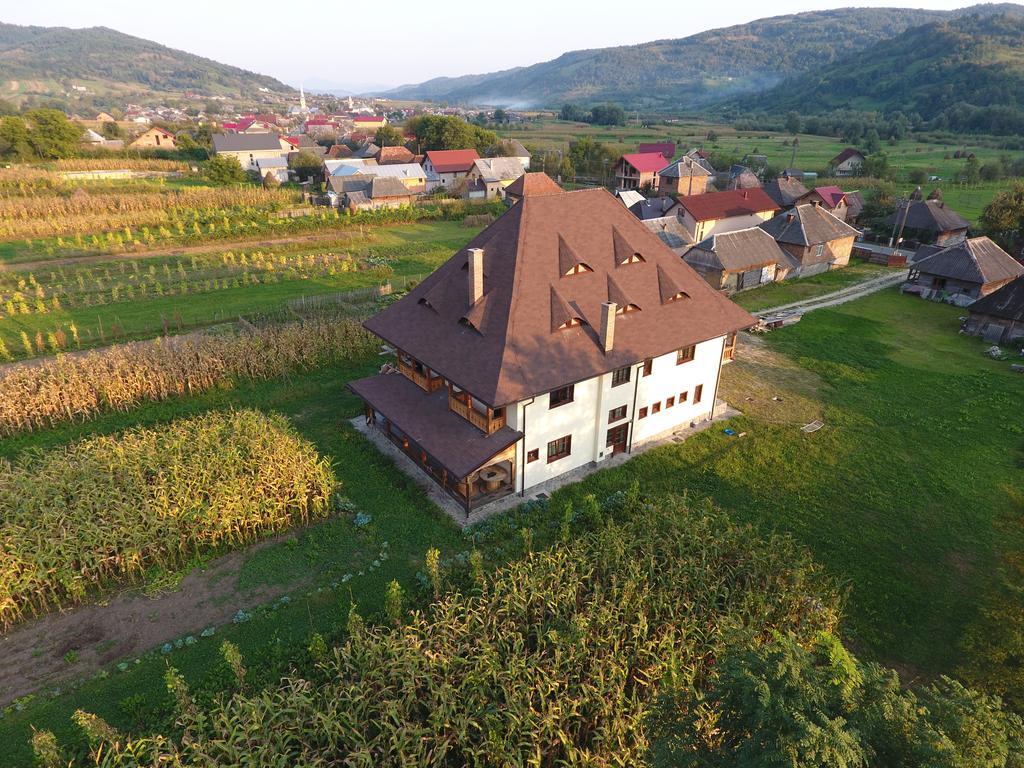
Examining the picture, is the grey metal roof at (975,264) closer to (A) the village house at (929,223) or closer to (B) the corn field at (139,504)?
(A) the village house at (929,223)

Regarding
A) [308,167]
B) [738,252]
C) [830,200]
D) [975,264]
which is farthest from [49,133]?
[975,264]

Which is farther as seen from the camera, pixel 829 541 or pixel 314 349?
pixel 314 349

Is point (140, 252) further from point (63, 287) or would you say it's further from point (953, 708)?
point (953, 708)

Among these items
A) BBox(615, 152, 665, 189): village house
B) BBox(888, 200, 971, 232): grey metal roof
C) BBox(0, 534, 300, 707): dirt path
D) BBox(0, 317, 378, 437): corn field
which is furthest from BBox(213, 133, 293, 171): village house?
BBox(0, 534, 300, 707): dirt path

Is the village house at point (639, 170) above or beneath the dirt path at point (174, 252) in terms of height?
above

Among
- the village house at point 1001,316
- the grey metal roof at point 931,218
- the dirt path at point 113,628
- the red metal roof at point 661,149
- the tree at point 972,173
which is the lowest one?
the dirt path at point 113,628

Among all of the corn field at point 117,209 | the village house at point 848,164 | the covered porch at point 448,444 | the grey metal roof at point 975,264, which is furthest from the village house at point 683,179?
the covered porch at point 448,444

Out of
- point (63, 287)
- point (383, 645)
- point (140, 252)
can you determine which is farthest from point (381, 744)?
point (140, 252)
